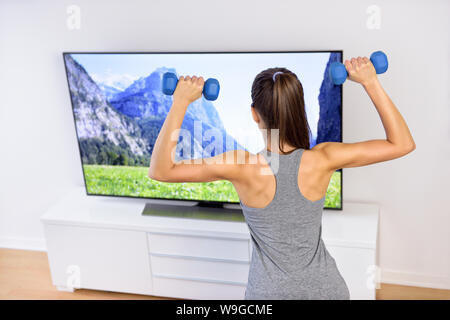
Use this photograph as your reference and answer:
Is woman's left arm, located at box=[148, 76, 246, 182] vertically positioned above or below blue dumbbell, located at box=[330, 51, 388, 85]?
below

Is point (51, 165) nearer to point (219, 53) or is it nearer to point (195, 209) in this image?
point (195, 209)

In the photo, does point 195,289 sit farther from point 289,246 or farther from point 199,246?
point 289,246

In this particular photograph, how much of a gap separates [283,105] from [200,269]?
167cm

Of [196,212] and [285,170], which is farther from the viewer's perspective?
[196,212]

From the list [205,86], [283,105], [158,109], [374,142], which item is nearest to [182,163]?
[205,86]

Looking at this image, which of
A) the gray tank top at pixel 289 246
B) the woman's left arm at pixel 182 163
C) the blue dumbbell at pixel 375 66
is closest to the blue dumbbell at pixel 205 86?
the woman's left arm at pixel 182 163

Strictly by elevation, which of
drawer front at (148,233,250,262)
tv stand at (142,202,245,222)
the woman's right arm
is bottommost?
drawer front at (148,233,250,262)

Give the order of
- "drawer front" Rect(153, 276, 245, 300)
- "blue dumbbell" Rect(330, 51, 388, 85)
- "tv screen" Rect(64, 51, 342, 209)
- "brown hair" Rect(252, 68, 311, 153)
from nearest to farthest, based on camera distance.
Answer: "brown hair" Rect(252, 68, 311, 153) < "blue dumbbell" Rect(330, 51, 388, 85) < "tv screen" Rect(64, 51, 342, 209) < "drawer front" Rect(153, 276, 245, 300)

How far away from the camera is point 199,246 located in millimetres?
2975

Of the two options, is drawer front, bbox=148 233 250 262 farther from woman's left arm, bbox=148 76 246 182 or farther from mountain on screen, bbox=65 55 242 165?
woman's left arm, bbox=148 76 246 182

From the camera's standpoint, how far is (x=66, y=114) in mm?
3377

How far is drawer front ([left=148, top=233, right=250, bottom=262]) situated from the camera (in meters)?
2.93

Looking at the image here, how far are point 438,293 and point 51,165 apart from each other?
8.56 feet

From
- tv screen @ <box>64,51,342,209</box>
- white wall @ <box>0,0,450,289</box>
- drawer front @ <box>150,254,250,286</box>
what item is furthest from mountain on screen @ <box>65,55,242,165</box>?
drawer front @ <box>150,254,250,286</box>
